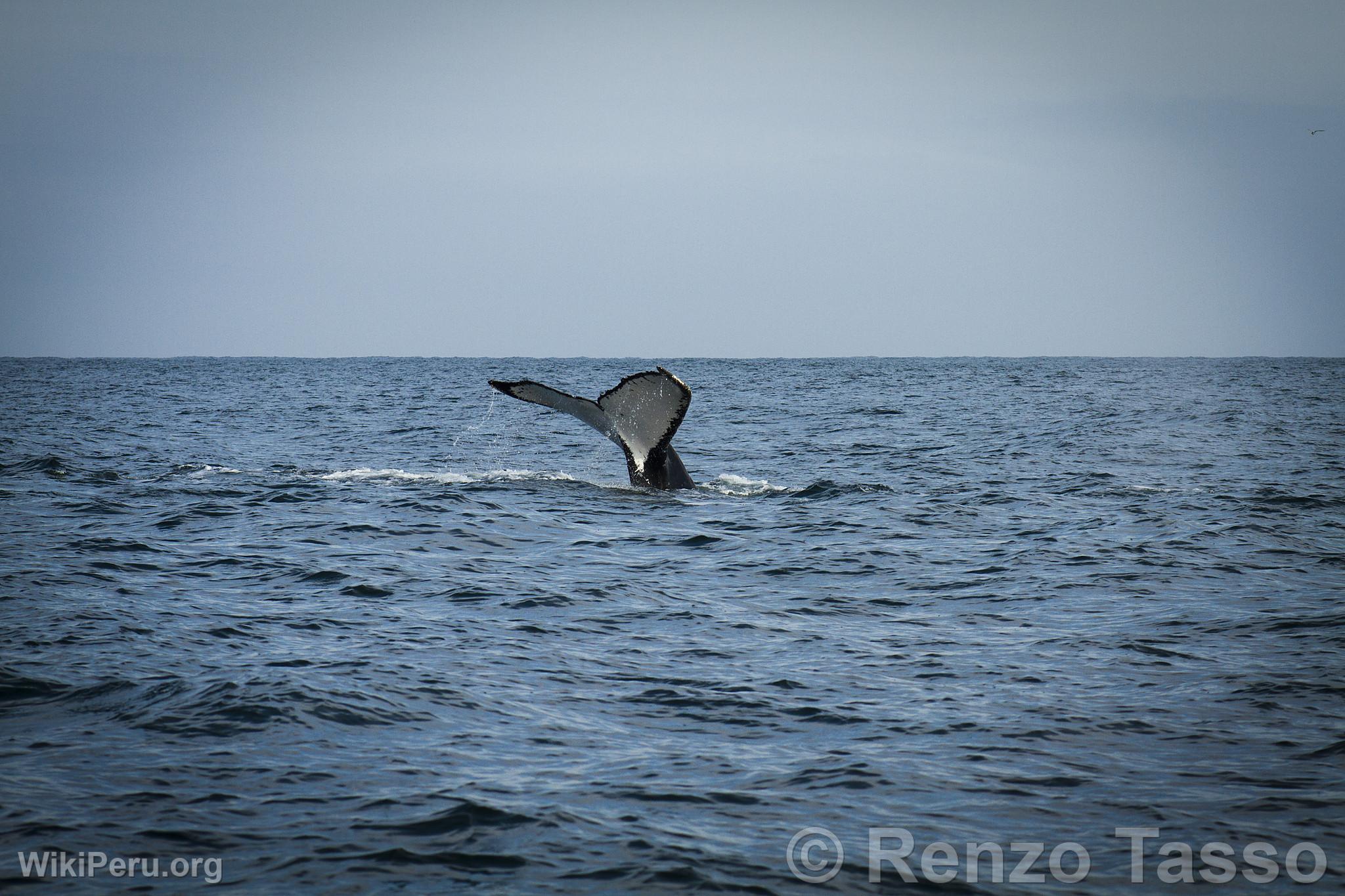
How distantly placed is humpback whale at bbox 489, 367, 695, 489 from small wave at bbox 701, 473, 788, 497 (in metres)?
1.99

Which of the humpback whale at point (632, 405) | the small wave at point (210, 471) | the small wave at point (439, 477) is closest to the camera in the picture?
the humpback whale at point (632, 405)

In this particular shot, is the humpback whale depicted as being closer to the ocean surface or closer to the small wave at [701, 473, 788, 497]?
the ocean surface

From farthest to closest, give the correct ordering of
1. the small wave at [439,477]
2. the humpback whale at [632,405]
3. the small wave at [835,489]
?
the small wave at [439,477]
the small wave at [835,489]
the humpback whale at [632,405]

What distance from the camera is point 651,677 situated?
6.92 metres

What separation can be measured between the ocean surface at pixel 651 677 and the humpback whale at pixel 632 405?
0.98 metres

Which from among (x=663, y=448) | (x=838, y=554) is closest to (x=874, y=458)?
(x=663, y=448)

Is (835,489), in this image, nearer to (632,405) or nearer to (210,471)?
(632,405)

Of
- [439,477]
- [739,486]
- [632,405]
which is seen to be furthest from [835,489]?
[439,477]

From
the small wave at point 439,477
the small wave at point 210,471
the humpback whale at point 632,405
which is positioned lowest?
the small wave at point 210,471

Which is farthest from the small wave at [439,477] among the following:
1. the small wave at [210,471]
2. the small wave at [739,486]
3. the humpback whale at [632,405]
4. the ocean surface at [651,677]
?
the humpback whale at [632,405]

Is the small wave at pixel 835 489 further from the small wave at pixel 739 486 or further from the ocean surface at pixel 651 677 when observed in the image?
the small wave at pixel 739 486

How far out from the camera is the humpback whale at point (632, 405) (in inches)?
463

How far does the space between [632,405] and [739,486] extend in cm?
467

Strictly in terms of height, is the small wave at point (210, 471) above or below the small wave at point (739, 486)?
below
